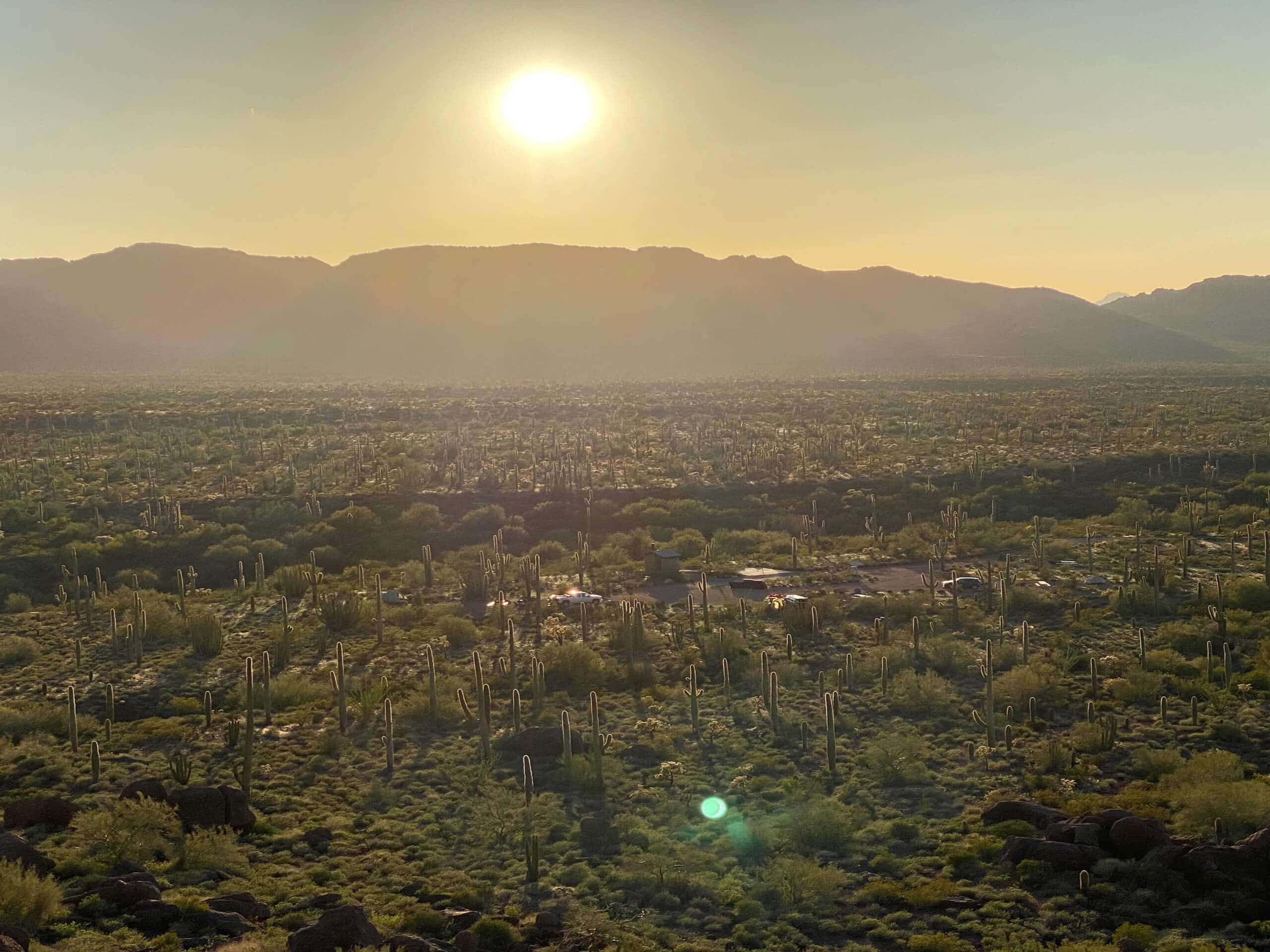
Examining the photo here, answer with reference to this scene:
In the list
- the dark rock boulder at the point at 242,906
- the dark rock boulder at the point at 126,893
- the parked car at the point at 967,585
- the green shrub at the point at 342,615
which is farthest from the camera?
the parked car at the point at 967,585

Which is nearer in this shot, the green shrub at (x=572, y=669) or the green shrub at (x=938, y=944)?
the green shrub at (x=938, y=944)

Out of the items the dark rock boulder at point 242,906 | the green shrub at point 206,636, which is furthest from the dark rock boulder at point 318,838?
the green shrub at point 206,636

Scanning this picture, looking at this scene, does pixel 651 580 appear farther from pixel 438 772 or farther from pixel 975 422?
pixel 975 422

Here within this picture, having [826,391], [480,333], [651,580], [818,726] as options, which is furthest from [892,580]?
[480,333]

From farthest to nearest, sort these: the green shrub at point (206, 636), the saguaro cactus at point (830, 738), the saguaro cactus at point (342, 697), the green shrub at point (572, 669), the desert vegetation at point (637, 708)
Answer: the green shrub at point (206, 636), the green shrub at point (572, 669), the saguaro cactus at point (342, 697), the saguaro cactus at point (830, 738), the desert vegetation at point (637, 708)

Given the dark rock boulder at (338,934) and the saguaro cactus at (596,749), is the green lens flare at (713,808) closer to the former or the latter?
the saguaro cactus at (596,749)

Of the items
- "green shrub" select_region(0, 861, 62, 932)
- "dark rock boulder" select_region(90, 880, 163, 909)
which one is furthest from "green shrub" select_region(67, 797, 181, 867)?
"green shrub" select_region(0, 861, 62, 932)

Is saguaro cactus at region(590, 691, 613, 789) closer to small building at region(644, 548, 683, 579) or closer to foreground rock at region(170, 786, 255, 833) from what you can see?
foreground rock at region(170, 786, 255, 833)
